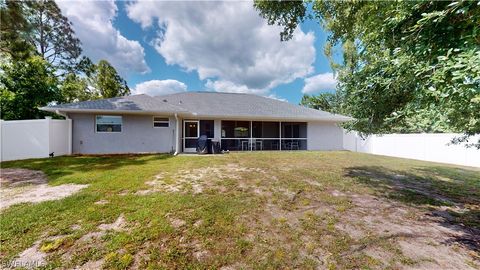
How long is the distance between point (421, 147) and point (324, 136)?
606 cm

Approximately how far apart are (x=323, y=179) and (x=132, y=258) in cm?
600

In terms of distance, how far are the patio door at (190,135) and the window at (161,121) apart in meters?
2.18

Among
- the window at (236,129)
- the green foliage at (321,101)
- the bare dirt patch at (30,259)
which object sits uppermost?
the green foliage at (321,101)

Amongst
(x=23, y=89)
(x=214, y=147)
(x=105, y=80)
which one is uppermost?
(x=105, y=80)

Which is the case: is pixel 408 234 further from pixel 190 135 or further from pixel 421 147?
pixel 190 135

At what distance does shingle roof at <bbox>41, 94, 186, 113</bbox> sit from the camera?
10.9 meters

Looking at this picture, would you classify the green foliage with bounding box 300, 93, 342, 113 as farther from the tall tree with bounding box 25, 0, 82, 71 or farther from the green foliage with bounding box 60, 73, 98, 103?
the tall tree with bounding box 25, 0, 82, 71

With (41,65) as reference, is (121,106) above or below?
below

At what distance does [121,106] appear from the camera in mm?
11750

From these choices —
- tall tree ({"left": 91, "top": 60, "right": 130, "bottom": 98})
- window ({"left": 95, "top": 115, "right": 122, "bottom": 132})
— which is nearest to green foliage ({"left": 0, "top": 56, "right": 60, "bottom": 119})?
window ({"left": 95, "top": 115, "right": 122, "bottom": 132})

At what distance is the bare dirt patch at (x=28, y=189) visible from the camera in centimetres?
457

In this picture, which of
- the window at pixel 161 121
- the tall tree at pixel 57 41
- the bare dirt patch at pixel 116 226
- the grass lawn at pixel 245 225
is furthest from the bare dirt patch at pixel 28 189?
the tall tree at pixel 57 41

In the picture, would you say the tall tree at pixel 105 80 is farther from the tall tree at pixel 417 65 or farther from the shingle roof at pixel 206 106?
the tall tree at pixel 417 65

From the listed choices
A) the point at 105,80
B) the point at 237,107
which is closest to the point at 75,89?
the point at 105,80
